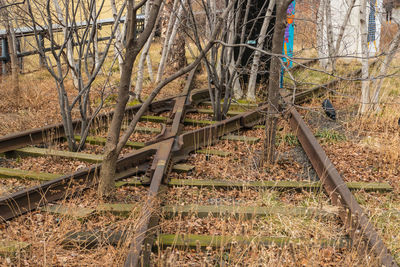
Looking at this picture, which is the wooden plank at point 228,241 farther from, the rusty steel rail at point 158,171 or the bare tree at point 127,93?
the bare tree at point 127,93

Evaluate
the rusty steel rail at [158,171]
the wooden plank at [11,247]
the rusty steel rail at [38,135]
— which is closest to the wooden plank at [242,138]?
the rusty steel rail at [158,171]

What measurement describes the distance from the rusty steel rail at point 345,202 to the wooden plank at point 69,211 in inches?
96.2

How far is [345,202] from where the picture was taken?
4559mm

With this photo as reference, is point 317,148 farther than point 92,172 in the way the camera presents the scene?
Yes

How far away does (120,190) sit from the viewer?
5.15 meters

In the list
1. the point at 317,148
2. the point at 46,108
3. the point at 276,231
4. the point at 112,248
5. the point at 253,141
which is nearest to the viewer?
the point at 112,248

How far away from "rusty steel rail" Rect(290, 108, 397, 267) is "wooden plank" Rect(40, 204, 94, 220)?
2.44 m

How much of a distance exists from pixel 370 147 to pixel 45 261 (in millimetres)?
5163

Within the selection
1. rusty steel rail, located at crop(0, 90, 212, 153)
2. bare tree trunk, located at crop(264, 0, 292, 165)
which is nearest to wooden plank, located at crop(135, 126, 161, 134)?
rusty steel rail, located at crop(0, 90, 212, 153)

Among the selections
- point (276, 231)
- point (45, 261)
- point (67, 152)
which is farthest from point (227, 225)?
point (67, 152)

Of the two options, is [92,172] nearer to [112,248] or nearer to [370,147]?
[112,248]

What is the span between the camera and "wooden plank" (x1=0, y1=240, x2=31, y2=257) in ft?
11.8

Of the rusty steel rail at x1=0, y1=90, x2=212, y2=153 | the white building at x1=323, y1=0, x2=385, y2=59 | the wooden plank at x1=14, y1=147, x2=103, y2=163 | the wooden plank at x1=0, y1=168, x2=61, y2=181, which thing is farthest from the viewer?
the white building at x1=323, y1=0, x2=385, y2=59

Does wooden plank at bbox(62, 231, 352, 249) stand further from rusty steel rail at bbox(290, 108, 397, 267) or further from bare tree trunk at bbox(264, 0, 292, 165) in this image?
bare tree trunk at bbox(264, 0, 292, 165)
